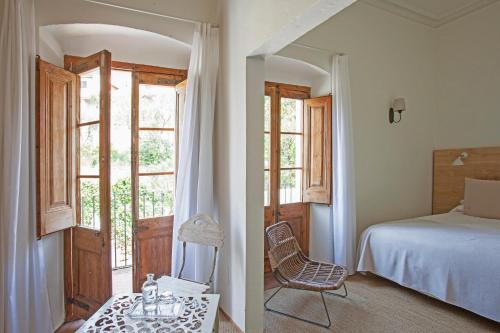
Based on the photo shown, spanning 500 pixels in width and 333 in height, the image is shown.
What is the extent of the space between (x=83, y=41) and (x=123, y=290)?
2.62 metres

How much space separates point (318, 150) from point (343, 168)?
0.40m

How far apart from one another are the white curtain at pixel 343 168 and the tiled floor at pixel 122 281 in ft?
8.10

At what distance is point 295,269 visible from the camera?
9.88ft

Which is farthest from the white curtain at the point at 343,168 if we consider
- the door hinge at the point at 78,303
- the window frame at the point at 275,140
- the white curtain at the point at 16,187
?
the white curtain at the point at 16,187

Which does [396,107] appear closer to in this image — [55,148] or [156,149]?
[156,149]

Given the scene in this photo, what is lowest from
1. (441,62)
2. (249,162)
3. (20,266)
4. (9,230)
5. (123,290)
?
(123,290)

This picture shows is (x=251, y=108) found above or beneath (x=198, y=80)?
beneath

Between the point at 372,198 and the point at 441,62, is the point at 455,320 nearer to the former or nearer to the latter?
the point at 372,198

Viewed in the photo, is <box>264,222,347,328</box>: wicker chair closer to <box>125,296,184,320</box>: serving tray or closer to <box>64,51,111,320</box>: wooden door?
<box>125,296,184,320</box>: serving tray

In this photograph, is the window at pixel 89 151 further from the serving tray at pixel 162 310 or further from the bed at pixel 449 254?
the bed at pixel 449 254

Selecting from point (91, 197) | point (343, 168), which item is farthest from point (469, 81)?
point (91, 197)

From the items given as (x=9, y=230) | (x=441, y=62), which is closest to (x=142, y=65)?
(x=9, y=230)

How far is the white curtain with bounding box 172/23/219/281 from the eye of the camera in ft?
8.56

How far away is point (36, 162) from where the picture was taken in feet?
7.04
